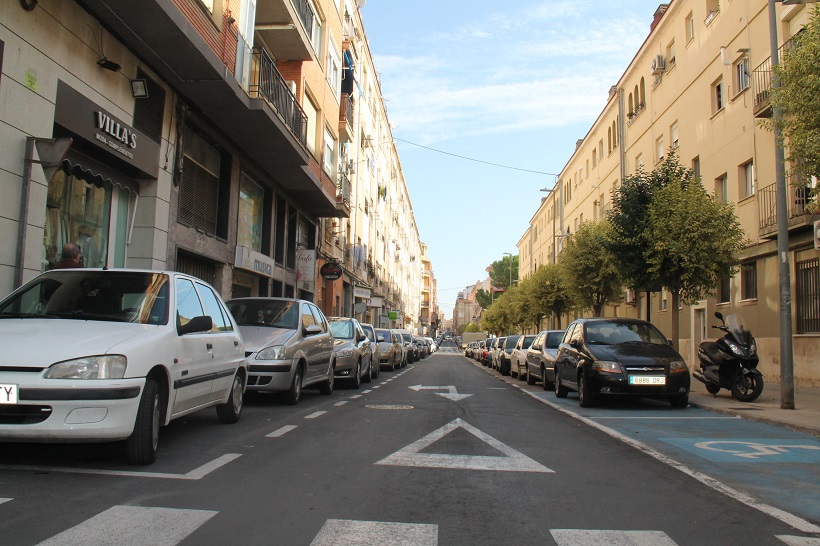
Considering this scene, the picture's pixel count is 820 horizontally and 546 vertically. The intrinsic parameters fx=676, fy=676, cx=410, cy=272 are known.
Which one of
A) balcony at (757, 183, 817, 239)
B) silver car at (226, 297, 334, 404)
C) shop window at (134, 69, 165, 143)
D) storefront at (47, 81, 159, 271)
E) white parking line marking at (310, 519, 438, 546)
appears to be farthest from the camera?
balcony at (757, 183, 817, 239)

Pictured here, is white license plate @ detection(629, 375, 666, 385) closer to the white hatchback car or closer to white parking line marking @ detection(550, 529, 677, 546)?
the white hatchback car

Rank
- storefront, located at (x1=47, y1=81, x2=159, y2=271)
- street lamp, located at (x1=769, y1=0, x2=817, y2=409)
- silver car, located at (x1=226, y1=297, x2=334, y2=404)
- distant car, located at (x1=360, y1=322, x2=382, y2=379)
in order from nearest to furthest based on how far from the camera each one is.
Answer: silver car, located at (x1=226, y1=297, x2=334, y2=404), storefront, located at (x1=47, y1=81, x2=159, y2=271), street lamp, located at (x1=769, y1=0, x2=817, y2=409), distant car, located at (x1=360, y1=322, x2=382, y2=379)

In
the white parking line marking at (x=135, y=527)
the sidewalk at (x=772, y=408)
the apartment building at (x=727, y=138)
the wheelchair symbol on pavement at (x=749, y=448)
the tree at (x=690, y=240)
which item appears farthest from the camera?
the apartment building at (x=727, y=138)

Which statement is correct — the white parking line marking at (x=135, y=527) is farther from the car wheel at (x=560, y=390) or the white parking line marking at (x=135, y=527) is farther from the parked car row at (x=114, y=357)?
the car wheel at (x=560, y=390)

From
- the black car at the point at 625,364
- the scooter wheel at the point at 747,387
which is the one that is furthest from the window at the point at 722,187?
the black car at the point at 625,364

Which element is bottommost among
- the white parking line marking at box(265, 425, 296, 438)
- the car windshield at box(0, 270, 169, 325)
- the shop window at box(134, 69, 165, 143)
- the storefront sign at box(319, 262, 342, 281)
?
the white parking line marking at box(265, 425, 296, 438)

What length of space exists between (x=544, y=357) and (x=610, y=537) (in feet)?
41.2

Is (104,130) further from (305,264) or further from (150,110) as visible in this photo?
(305,264)

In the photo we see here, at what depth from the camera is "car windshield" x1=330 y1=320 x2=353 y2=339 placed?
1591 centimetres

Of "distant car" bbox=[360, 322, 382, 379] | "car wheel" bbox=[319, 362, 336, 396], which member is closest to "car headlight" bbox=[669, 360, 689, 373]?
"car wheel" bbox=[319, 362, 336, 396]

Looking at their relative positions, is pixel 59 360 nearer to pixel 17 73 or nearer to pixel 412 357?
pixel 17 73

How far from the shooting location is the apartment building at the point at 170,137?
9391 mm

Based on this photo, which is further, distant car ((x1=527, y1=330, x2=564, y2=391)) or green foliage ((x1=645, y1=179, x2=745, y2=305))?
distant car ((x1=527, y1=330, x2=564, y2=391))

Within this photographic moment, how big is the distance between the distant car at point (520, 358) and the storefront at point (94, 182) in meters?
12.1
